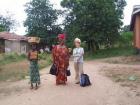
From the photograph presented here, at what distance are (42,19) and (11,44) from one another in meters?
7.59

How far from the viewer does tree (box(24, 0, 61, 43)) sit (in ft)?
193

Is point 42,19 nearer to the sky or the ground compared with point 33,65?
nearer to the sky

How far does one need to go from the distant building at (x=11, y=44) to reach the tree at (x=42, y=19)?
7.40 ft

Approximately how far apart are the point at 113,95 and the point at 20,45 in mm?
47343

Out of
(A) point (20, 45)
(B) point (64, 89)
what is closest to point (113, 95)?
(B) point (64, 89)

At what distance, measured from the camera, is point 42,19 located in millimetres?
59719

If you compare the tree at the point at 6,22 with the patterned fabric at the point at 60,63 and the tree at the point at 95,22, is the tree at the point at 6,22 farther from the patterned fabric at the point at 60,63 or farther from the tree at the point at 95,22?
the patterned fabric at the point at 60,63

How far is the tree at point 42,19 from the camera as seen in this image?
58.7m

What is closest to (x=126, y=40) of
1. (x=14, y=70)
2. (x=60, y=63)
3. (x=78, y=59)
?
(x=14, y=70)

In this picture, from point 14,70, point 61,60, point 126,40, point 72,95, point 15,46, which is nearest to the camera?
point 72,95

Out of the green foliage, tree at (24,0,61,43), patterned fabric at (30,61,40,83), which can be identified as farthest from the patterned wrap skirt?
tree at (24,0,61,43)

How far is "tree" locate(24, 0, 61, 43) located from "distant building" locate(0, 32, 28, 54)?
2254mm

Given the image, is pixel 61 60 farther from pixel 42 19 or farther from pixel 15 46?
pixel 42 19

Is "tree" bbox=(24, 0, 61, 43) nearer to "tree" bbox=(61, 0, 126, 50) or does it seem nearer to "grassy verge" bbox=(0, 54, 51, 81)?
"tree" bbox=(61, 0, 126, 50)
